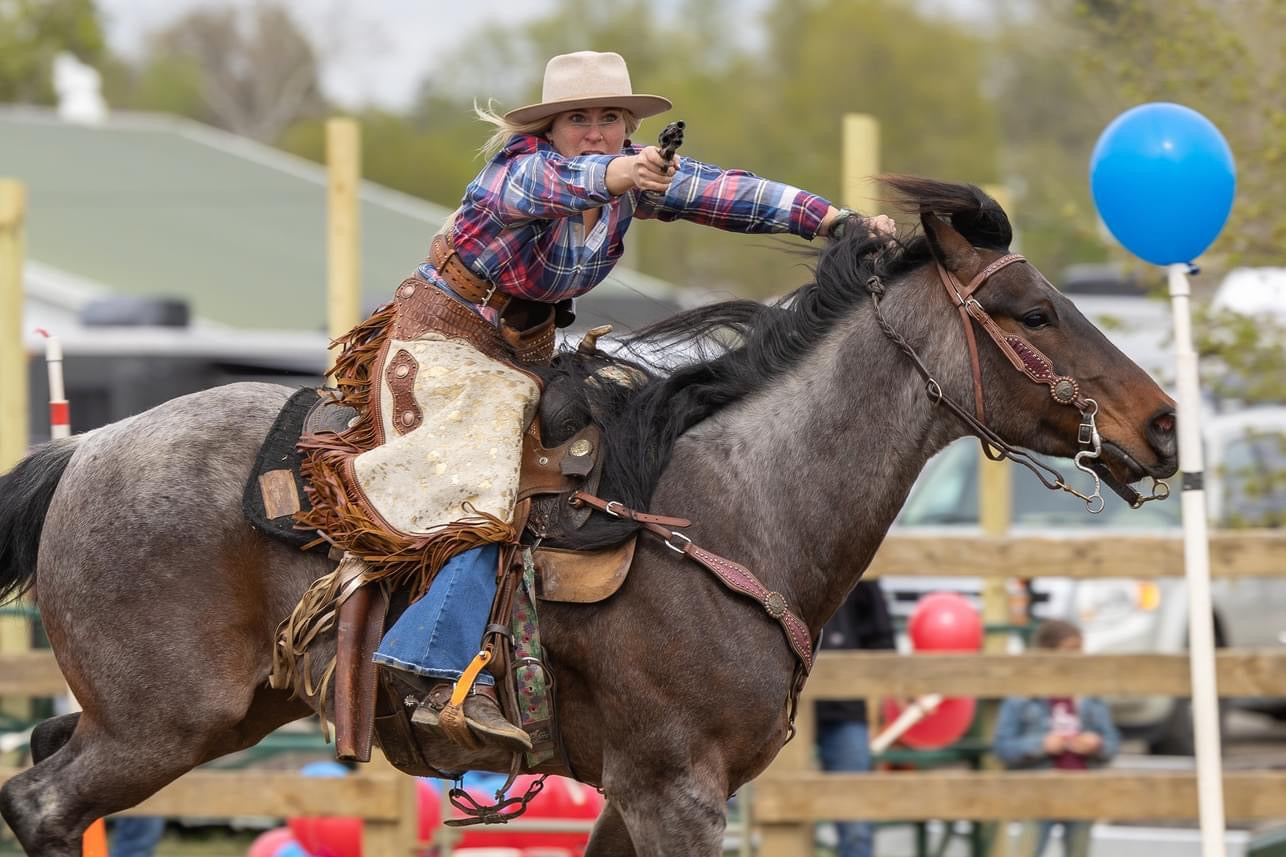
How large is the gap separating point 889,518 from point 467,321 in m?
1.16

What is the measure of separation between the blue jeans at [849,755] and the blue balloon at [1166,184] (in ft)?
7.78

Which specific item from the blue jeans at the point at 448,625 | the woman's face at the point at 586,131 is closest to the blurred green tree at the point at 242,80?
the woman's face at the point at 586,131

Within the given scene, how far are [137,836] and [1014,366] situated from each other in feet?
14.0

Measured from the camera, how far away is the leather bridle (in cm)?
390

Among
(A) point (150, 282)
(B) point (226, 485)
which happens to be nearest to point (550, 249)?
(B) point (226, 485)

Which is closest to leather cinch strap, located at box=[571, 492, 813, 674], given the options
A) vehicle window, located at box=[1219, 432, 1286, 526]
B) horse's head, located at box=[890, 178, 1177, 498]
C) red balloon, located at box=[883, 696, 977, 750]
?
horse's head, located at box=[890, 178, 1177, 498]

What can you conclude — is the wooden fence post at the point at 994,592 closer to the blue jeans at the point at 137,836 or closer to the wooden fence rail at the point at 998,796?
the wooden fence rail at the point at 998,796

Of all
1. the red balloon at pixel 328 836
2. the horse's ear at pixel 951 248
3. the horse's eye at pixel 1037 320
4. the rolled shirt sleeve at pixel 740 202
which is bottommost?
the red balloon at pixel 328 836

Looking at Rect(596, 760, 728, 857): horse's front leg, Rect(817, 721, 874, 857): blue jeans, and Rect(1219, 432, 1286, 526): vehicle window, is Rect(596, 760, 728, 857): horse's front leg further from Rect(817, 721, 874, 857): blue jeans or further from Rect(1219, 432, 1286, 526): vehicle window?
Rect(1219, 432, 1286, 526): vehicle window

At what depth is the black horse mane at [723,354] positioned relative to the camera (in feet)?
13.1

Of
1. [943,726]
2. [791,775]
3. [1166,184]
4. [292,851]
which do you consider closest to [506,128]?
[1166,184]

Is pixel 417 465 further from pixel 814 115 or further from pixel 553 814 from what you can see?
pixel 814 115

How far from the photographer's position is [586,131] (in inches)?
160

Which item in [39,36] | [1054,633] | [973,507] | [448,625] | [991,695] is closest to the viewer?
[448,625]
